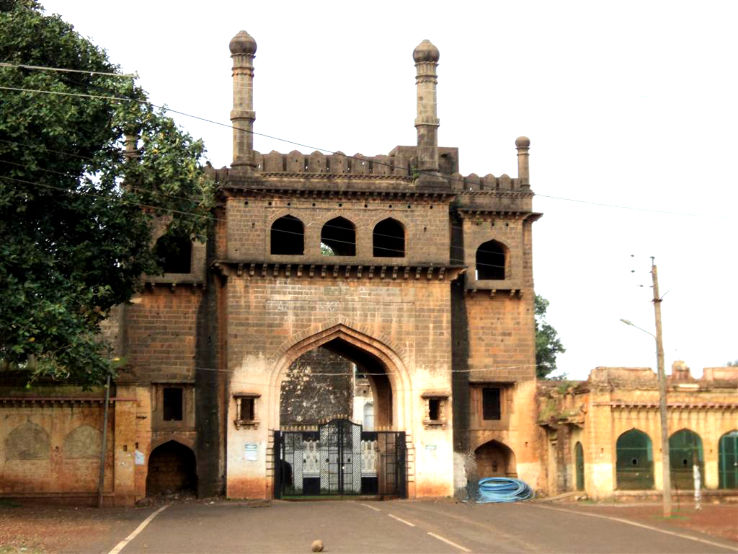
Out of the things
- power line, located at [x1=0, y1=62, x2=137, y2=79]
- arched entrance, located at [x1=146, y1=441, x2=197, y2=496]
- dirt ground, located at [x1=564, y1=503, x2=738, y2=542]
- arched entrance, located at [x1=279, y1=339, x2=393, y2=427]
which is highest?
power line, located at [x1=0, y1=62, x2=137, y2=79]

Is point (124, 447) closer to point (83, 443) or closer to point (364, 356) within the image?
point (83, 443)

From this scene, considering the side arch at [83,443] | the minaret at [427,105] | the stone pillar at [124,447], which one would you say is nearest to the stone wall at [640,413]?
the minaret at [427,105]

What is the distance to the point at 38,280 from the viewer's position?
2400 cm

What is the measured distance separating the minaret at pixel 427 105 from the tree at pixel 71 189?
942 centimetres

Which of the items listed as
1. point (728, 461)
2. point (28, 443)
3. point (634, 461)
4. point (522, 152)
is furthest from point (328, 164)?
point (728, 461)

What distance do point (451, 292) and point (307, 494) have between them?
23.6ft

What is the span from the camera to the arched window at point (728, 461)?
31500 millimetres

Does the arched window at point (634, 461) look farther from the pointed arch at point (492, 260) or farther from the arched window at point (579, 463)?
the pointed arch at point (492, 260)

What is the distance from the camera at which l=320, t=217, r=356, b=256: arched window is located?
34906 millimetres

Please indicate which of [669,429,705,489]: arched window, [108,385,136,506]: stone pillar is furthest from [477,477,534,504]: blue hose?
[108,385,136,506]: stone pillar

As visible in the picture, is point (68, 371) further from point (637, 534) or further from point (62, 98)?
point (637, 534)

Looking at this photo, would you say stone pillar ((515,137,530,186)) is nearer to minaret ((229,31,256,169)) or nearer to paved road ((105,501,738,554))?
minaret ((229,31,256,169))

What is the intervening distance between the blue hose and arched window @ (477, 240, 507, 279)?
6.18m

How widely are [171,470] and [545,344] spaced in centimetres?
2650
